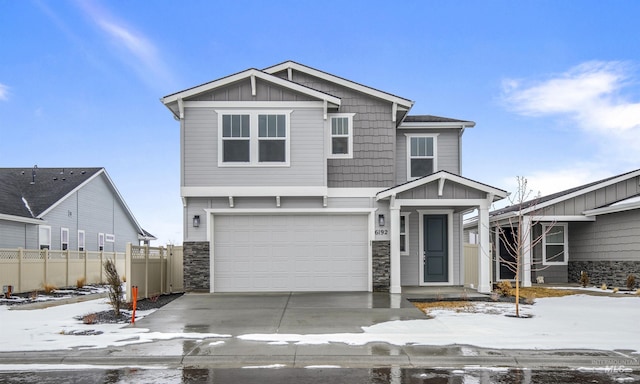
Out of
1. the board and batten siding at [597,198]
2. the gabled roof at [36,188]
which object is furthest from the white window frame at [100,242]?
the board and batten siding at [597,198]

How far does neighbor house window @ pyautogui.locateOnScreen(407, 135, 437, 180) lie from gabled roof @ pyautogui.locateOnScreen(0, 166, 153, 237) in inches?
627

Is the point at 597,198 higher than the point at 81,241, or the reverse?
the point at 597,198

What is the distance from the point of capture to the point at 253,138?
16.9m

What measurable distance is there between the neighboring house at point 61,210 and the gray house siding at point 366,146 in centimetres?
1411

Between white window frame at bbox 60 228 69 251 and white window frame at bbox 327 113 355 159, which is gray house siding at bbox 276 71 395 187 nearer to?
white window frame at bbox 327 113 355 159

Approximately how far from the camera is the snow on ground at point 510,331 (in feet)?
32.4

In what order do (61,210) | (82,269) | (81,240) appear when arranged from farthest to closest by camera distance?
1. (81,240)
2. (61,210)
3. (82,269)

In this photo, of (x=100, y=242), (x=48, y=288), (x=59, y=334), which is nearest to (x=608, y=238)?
(x=59, y=334)

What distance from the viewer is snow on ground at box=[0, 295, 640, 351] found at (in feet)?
32.4

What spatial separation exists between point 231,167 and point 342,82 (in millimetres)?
4472

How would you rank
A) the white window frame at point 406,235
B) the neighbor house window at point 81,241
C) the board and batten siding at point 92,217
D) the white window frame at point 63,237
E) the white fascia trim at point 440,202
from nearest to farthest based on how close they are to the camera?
1. the white fascia trim at point 440,202
2. the white window frame at point 406,235
3. the board and batten siding at point 92,217
4. the white window frame at point 63,237
5. the neighbor house window at point 81,241

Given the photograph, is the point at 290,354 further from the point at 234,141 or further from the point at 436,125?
the point at 436,125

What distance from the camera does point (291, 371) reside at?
812 centimetres

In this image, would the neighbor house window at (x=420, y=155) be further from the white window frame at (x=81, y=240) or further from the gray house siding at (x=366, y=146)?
the white window frame at (x=81, y=240)
